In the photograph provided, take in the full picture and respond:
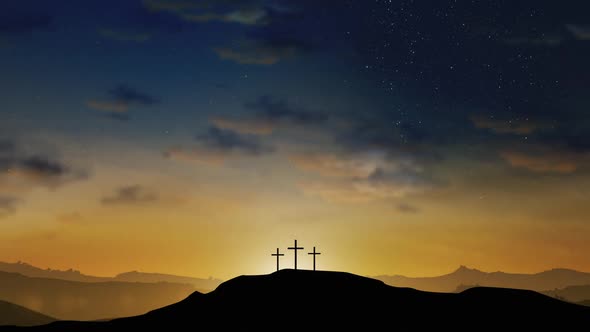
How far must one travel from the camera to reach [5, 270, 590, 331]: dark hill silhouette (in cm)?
6272

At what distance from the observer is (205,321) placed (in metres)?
65.1

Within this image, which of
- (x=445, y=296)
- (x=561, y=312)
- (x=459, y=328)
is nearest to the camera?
(x=459, y=328)

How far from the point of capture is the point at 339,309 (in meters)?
65.8

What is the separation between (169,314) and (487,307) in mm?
32165

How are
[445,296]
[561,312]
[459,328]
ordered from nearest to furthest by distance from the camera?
1. [459,328]
2. [561,312]
3. [445,296]

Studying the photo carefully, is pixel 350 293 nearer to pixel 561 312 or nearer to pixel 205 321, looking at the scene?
pixel 205 321

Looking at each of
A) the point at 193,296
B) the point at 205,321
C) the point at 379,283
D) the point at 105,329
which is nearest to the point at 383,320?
the point at 379,283

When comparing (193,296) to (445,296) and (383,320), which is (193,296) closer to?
(383,320)

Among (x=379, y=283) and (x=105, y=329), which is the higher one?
(x=379, y=283)

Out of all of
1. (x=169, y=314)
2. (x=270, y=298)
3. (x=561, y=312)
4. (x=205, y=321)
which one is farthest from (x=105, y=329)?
(x=561, y=312)

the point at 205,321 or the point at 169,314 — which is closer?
the point at 205,321

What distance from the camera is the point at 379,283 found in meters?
73.6

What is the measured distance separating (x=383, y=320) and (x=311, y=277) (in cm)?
1072

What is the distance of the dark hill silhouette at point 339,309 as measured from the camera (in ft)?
206
